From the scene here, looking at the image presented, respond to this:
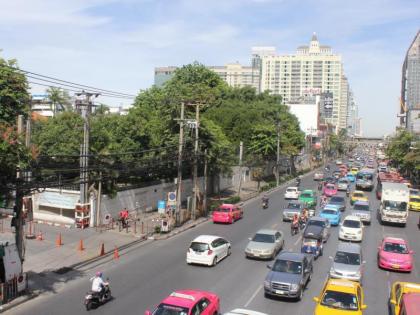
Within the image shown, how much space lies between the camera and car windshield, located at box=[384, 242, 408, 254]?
25759 mm

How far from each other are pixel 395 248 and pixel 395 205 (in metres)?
15.3

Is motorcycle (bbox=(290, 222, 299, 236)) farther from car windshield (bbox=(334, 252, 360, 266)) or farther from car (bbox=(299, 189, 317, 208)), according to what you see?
car (bbox=(299, 189, 317, 208))

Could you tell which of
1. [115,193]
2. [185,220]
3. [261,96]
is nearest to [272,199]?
[185,220]

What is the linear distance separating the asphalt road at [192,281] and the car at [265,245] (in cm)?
46

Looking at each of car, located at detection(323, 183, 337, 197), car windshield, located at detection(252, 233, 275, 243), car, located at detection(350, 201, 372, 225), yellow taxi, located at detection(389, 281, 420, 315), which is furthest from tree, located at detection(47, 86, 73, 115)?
yellow taxi, located at detection(389, 281, 420, 315)

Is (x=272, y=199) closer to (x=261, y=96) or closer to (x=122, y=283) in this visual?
(x=122, y=283)

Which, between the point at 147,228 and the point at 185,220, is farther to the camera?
the point at 185,220

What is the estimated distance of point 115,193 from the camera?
3881 cm

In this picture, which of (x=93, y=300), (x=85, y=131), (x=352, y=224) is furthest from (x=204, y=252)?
(x=85, y=131)

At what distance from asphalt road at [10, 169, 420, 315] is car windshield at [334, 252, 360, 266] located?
3.67 ft

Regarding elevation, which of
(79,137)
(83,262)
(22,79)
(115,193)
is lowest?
(83,262)

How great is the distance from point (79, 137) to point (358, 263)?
2601 cm

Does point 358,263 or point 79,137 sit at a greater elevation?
point 79,137

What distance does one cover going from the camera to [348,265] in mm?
22531
